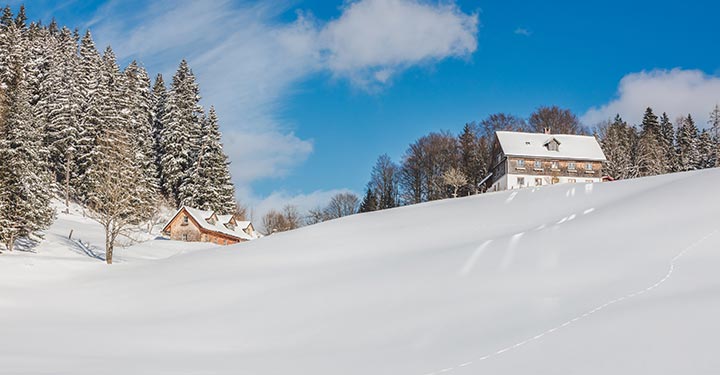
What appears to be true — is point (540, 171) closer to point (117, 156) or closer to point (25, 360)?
point (117, 156)

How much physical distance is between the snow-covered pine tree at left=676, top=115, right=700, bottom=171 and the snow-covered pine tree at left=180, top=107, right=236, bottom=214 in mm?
52455

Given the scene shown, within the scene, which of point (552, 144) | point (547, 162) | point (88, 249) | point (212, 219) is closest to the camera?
point (88, 249)

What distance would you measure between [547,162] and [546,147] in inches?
71.2

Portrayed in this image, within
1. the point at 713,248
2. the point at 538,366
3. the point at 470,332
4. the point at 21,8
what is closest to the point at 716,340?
the point at 538,366

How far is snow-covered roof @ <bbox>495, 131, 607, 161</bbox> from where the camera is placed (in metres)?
58.1

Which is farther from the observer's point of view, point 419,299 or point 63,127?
point 63,127

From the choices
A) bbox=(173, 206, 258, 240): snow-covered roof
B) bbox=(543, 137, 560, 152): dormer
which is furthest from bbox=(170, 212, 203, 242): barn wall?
bbox=(543, 137, 560, 152): dormer

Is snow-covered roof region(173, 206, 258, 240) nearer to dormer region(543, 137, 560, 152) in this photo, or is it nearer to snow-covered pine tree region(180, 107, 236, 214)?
snow-covered pine tree region(180, 107, 236, 214)

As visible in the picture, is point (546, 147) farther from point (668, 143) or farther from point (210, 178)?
point (210, 178)

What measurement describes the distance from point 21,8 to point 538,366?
87.7 metres

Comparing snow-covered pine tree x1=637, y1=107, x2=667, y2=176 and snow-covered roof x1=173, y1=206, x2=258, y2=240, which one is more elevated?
snow-covered pine tree x1=637, y1=107, x2=667, y2=176

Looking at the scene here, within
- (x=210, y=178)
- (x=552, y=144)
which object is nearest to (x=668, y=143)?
(x=552, y=144)

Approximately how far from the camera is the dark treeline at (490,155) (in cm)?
6419

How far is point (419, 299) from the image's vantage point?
10805 millimetres
